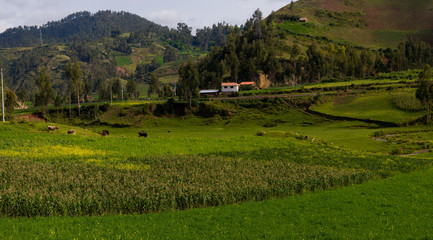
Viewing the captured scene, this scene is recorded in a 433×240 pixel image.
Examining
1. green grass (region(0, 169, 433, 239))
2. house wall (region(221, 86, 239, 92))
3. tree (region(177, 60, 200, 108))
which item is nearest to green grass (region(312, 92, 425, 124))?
tree (region(177, 60, 200, 108))

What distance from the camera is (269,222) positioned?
23.0 metres

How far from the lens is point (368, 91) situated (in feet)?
411

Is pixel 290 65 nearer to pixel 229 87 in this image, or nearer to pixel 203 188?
pixel 229 87

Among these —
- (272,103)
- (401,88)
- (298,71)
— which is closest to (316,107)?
(272,103)

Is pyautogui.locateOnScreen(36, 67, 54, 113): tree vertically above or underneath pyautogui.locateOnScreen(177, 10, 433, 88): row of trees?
underneath

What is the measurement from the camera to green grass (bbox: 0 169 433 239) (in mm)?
20797

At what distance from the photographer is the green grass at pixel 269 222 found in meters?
20.8

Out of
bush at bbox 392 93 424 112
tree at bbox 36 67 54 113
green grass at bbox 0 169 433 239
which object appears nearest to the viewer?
green grass at bbox 0 169 433 239

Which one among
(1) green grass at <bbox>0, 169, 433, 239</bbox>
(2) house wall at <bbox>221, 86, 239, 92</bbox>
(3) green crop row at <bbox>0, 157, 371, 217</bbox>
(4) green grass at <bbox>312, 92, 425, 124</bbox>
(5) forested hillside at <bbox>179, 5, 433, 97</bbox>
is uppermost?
(5) forested hillside at <bbox>179, 5, 433, 97</bbox>

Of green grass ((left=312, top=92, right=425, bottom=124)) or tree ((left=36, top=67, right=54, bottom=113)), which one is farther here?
tree ((left=36, top=67, right=54, bottom=113))

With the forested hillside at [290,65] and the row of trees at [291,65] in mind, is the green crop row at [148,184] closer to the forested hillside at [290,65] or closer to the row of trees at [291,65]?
the forested hillside at [290,65]

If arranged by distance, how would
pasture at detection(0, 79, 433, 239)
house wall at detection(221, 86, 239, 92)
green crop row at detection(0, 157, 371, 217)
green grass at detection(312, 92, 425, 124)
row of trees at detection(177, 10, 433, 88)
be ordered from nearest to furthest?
pasture at detection(0, 79, 433, 239) < green crop row at detection(0, 157, 371, 217) < green grass at detection(312, 92, 425, 124) < house wall at detection(221, 86, 239, 92) < row of trees at detection(177, 10, 433, 88)

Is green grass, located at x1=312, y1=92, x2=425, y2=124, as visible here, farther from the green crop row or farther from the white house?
the green crop row

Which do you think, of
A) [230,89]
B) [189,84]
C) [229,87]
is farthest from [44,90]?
[230,89]
